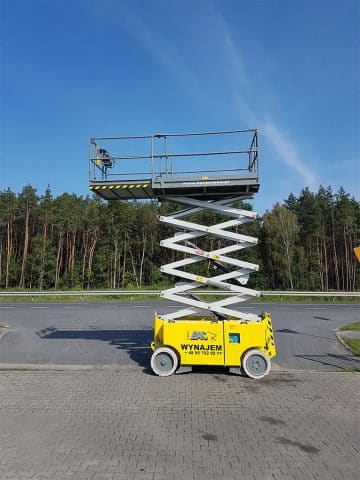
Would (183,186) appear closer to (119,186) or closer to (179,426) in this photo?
(119,186)

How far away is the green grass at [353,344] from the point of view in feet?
34.0

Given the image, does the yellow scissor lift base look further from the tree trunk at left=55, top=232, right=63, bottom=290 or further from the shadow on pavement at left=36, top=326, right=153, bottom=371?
the tree trunk at left=55, top=232, right=63, bottom=290

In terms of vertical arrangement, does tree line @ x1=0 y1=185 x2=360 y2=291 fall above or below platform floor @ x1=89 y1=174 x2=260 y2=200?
above

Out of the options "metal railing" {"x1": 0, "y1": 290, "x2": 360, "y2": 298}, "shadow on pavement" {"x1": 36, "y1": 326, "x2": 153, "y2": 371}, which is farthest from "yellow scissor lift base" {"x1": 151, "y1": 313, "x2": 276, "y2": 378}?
"metal railing" {"x1": 0, "y1": 290, "x2": 360, "y2": 298}

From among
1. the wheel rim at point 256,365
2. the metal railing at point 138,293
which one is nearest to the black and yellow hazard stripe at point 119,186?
the wheel rim at point 256,365

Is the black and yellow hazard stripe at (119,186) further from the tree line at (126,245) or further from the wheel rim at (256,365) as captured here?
the tree line at (126,245)

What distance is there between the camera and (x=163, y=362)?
8.27 metres

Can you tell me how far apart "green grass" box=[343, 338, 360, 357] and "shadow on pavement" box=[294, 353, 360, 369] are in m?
0.38

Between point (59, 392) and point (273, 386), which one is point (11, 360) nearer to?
point (59, 392)

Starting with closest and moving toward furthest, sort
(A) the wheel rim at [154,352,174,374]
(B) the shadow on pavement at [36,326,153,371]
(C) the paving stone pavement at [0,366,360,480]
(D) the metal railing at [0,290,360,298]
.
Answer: (C) the paving stone pavement at [0,366,360,480] < (A) the wheel rim at [154,352,174,374] < (B) the shadow on pavement at [36,326,153,371] < (D) the metal railing at [0,290,360,298]

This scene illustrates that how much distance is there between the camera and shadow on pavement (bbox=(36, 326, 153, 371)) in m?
10.6

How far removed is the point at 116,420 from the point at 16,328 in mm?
8947

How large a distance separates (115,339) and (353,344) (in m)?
6.60

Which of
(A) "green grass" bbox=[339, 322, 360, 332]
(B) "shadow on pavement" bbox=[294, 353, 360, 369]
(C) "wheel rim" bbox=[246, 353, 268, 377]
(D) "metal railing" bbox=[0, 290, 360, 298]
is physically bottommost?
(B) "shadow on pavement" bbox=[294, 353, 360, 369]
